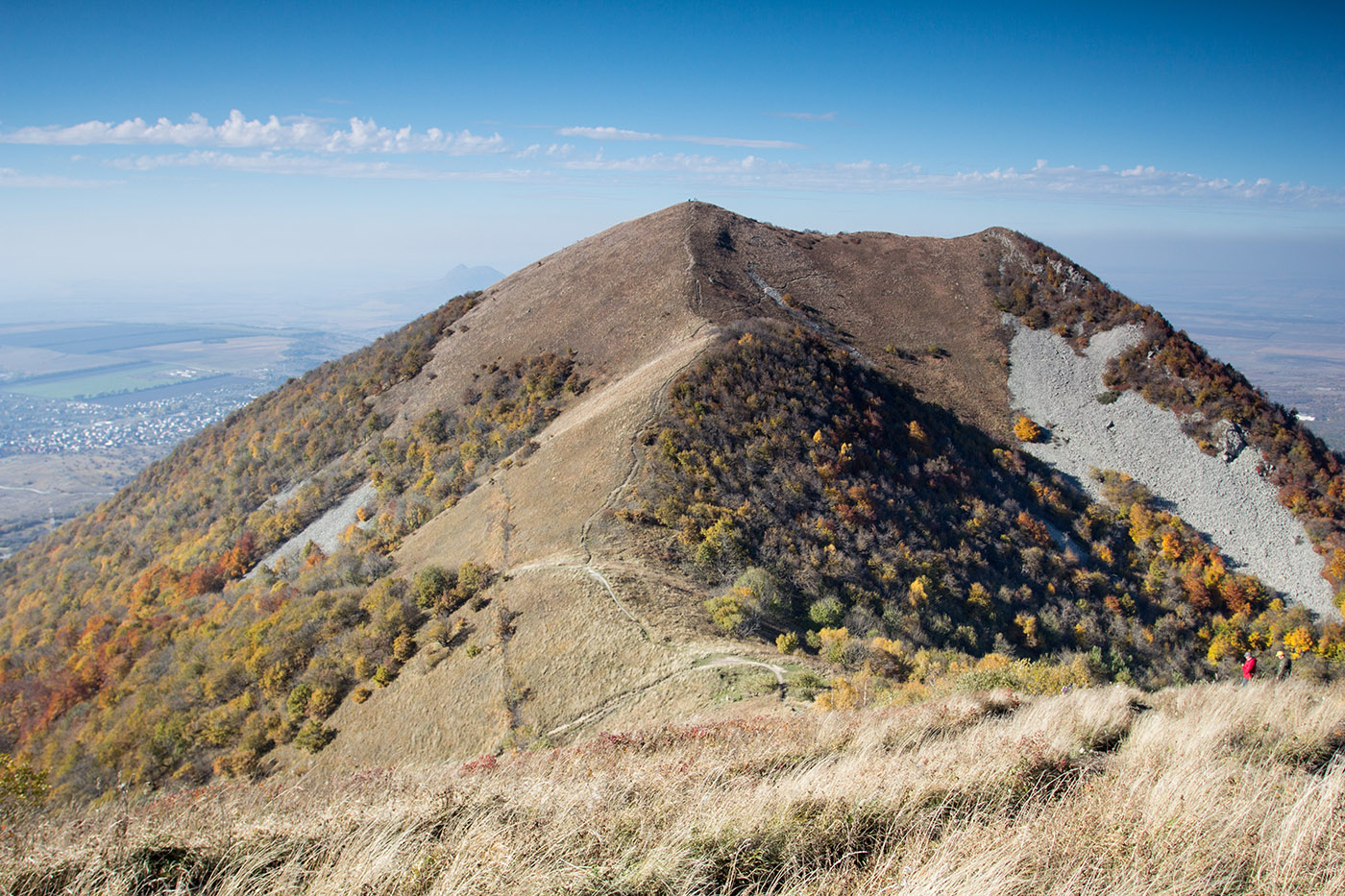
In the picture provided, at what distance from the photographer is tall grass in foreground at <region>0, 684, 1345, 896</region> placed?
4.80m

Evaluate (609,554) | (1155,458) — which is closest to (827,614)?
(609,554)

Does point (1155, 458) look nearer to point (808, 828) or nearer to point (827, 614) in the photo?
point (827, 614)

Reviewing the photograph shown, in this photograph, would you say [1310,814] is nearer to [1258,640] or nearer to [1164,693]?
[1164,693]

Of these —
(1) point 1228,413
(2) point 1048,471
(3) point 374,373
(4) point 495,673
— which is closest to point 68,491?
(3) point 374,373

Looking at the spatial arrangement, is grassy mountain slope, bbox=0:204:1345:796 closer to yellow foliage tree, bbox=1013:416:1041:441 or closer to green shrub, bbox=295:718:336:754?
green shrub, bbox=295:718:336:754

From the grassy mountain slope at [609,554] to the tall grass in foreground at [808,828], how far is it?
433cm

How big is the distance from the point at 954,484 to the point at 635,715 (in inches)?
851

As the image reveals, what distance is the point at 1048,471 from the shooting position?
37.0m

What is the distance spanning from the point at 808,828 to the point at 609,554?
52.3 ft

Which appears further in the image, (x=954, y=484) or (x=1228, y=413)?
(x=1228, y=413)

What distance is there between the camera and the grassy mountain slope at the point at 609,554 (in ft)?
59.3

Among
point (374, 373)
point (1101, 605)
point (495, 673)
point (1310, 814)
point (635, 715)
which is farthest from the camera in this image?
point (374, 373)

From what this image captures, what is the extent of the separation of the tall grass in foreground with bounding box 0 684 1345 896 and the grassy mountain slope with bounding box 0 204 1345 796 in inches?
170

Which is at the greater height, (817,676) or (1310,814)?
(1310,814)
